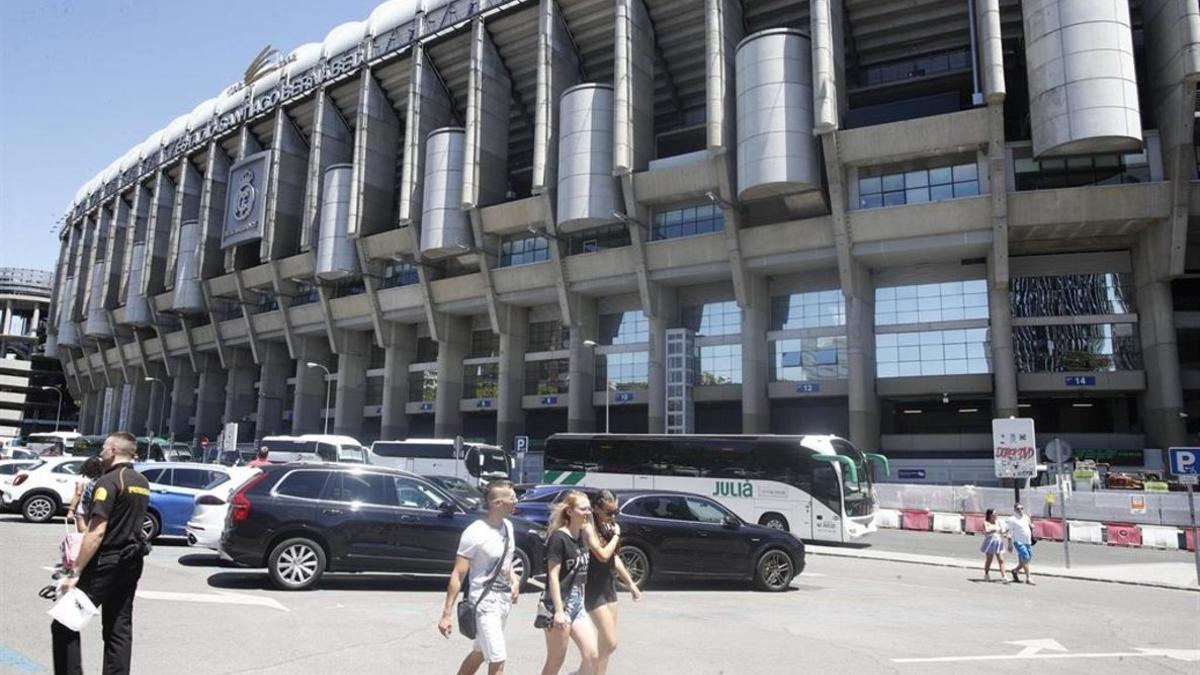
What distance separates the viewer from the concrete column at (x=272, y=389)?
6238 centimetres

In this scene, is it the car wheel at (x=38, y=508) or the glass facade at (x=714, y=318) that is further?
the glass facade at (x=714, y=318)

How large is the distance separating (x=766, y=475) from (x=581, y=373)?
23739 mm

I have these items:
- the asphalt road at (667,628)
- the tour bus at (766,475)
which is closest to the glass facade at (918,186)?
the tour bus at (766,475)

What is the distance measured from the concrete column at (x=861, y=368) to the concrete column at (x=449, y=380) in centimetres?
2635

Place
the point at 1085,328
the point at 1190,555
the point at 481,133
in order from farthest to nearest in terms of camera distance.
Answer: the point at 481,133, the point at 1085,328, the point at 1190,555

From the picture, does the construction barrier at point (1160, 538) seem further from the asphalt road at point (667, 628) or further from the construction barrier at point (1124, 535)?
the asphalt road at point (667, 628)

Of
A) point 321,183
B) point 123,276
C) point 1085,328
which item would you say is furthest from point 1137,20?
point 123,276

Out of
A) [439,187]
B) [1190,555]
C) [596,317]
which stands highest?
[439,187]

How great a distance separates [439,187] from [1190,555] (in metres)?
40.2

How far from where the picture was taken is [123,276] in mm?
74875

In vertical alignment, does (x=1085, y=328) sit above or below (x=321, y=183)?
below

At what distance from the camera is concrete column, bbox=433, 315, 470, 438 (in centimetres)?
5069

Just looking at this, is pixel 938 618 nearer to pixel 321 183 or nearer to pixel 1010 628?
pixel 1010 628

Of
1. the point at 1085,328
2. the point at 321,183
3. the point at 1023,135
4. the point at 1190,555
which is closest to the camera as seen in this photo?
the point at 1190,555
